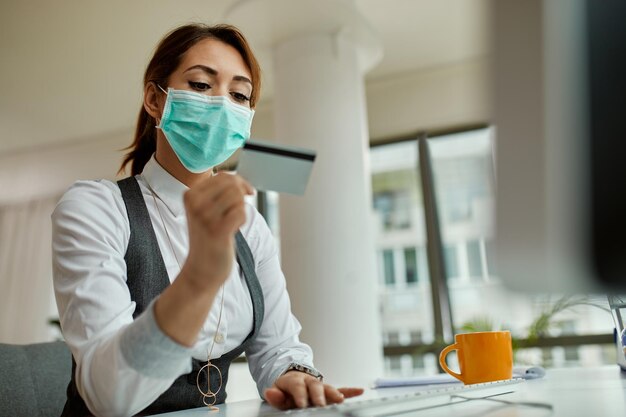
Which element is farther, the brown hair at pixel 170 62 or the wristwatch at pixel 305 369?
the brown hair at pixel 170 62

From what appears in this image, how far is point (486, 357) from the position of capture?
40.3 inches

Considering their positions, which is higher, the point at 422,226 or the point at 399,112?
the point at 399,112

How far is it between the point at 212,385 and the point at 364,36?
3.11 metres

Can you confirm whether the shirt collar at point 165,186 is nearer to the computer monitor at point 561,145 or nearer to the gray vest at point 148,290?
the gray vest at point 148,290

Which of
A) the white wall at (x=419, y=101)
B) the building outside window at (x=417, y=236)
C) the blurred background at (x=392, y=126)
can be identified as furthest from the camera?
the white wall at (x=419, y=101)

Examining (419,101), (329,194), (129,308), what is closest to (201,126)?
(129,308)

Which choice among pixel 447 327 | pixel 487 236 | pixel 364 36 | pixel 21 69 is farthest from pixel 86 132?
pixel 487 236

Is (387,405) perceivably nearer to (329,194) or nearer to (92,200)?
(92,200)

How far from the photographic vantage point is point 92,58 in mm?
4305

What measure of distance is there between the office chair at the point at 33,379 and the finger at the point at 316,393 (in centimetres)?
74

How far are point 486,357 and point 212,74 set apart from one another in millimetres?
807

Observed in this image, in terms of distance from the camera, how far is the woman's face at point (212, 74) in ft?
3.99

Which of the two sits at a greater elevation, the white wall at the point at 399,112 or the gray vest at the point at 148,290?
the white wall at the point at 399,112

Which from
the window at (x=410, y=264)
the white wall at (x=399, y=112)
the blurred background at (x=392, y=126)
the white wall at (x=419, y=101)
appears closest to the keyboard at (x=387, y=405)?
the blurred background at (x=392, y=126)
